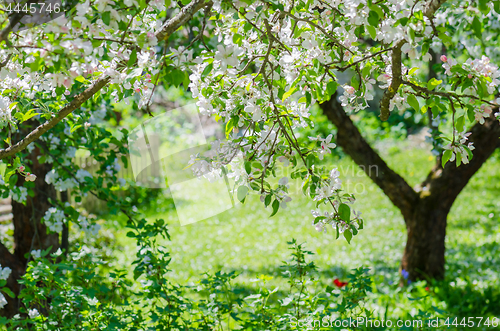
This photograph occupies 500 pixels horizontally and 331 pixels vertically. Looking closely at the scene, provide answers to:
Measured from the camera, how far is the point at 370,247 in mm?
4984

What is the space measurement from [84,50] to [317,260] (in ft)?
12.9

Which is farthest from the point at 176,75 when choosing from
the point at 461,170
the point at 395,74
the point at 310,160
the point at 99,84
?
the point at 461,170

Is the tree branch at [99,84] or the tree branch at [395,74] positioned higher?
the tree branch at [99,84]

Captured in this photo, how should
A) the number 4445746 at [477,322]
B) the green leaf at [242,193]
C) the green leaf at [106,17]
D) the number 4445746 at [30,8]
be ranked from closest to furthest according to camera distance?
the green leaf at [106,17] → the number 4445746 at [30,8] → the green leaf at [242,193] → the number 4445746 at [477,322]

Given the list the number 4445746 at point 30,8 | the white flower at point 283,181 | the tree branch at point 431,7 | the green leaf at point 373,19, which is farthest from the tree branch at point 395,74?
the number 4445746 at point 30,8

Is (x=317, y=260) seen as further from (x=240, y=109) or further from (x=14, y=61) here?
(x=14, y=61)

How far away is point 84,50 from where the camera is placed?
3.56 feet

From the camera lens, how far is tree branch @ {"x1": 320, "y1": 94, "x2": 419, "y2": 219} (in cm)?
342

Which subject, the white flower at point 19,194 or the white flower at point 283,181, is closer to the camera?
the white flower at point 283,181

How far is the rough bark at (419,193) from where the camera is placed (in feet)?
11.4

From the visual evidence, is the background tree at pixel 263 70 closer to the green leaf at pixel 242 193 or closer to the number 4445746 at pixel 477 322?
the green leaf at pixel 242 193

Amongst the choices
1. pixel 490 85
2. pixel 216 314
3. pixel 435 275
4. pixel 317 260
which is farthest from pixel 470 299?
pixel 490 85

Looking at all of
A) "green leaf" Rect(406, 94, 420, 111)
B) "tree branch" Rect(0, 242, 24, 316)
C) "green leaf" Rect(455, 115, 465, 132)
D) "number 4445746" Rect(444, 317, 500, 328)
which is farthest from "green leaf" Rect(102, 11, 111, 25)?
"number 4445746" Rect(444, 317, 500, 328)

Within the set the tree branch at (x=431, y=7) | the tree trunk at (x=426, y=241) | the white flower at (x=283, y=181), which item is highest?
the tree branch at (x=431, y=7)
